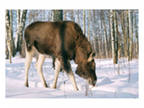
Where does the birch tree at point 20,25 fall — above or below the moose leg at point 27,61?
above

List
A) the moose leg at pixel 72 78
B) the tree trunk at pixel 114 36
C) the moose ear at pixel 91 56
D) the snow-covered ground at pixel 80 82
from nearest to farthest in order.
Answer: the snow-covered ground at pixel 80 82, the moose leg at pixel 72 78, the moose ear at pixel 91 56, the tree trunk at pixel 114 36

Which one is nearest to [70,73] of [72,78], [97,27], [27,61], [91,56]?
[72,78]

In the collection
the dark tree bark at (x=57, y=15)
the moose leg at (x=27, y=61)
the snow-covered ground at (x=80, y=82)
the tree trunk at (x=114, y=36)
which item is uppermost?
the dark tree bark at (x=57, y=15)

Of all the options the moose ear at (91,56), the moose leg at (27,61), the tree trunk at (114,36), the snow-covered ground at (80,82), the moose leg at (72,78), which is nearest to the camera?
the snow-covered ground at (80,82)

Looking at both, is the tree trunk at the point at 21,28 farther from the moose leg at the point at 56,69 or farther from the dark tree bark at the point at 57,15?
the moose leg at the point at 56,69

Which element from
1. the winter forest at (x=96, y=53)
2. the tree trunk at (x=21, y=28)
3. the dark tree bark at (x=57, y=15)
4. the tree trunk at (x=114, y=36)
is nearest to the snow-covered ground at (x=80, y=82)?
the winter forest at (x=96, y=53)

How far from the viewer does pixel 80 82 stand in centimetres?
516

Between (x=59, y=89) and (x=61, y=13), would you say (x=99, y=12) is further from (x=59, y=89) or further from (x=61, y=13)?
(x=59, y=89)

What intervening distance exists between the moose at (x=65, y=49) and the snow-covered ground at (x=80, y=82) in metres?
0.10

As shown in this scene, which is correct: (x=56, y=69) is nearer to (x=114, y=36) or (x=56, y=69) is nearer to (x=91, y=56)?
(x=91, y=56)

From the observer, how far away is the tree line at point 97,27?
5344mm

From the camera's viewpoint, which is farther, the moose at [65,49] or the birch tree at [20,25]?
the birch tree at [20,25]

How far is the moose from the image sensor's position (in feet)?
16.9
